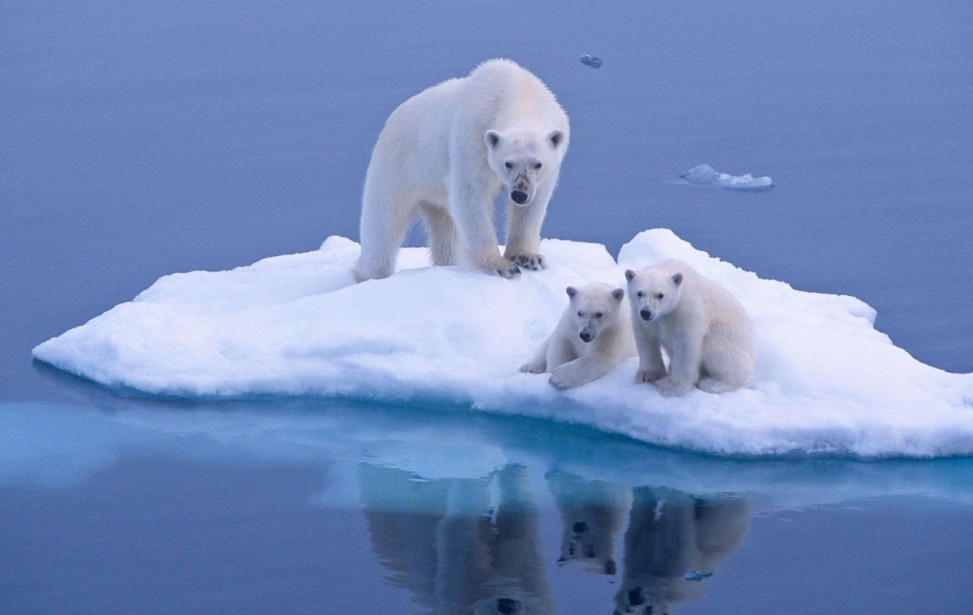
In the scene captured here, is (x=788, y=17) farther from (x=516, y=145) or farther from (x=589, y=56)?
(x=516, y=145)

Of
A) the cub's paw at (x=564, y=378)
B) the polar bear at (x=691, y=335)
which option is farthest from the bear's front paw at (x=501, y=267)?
the polar bear at (x=691, y=335)

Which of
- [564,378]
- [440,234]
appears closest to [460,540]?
[564,378]

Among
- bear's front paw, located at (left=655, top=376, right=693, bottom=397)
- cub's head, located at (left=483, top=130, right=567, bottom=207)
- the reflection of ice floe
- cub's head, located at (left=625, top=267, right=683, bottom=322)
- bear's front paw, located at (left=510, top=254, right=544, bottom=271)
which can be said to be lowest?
bear's front paw, located at (left=655, top=376, right=693, bottom=397)

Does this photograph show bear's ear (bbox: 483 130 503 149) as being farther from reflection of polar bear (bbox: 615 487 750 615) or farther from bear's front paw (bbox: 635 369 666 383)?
reflection of polar bear (bbox: 615 487 750 615)

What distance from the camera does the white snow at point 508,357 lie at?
20.8ft

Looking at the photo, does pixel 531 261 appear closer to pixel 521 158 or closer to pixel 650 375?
pixel 521 158

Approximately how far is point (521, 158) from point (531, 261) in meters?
0.82

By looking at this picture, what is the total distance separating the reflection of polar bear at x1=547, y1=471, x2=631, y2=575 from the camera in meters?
5.69

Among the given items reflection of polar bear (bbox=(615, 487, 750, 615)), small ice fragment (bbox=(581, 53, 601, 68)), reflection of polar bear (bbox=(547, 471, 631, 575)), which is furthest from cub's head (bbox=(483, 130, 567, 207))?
small ice fragment (bbox=(581, 53, 601, 68))

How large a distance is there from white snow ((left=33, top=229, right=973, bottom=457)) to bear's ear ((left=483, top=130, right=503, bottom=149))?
775 millimetres

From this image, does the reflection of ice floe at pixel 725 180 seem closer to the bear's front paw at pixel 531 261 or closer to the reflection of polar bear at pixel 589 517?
the bear's front paw at pixel 531 261

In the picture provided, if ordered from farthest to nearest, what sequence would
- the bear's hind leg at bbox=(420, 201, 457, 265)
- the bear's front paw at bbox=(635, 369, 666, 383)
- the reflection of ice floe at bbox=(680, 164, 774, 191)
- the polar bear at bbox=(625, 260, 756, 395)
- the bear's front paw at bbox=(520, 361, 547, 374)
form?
the reflection of ice floe at bbox=(680, 164, 774, 191), the bear's hind leg at bbox=(420, 201, 457, 265), the bear's front paw at bbox=(520, 361, 547, 374), the bear's front paw at bbox=(635, 369, 666, 383), the polar bear at bbox=(625, 260, 756, 395)

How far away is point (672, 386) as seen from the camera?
→ 635 cm

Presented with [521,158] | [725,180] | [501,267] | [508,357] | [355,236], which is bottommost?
[508,357]
